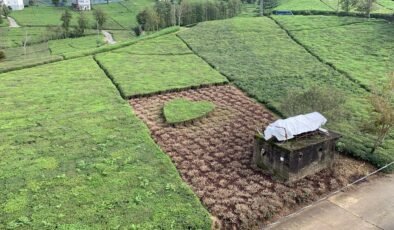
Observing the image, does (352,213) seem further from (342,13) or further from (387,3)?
(387,3)

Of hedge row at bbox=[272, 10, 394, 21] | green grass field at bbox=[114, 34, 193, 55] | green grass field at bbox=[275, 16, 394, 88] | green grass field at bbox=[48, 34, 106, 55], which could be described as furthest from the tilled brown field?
green grass field at bbox=[48, 34, 106, 55]

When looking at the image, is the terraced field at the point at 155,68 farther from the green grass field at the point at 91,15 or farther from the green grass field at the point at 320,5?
the green grass field at the point at 91,15

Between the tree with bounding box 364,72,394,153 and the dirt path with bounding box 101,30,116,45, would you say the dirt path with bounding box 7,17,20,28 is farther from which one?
the tree with bounding box 364,72,394,153

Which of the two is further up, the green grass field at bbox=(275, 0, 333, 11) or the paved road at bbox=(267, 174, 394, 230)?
the green grass field at bbox=(275, 0, 333, 11)

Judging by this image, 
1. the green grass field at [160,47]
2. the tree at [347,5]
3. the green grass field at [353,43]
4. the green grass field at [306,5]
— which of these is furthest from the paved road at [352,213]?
the green grass field at [306,5]

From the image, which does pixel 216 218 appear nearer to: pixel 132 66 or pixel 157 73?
pixel 157 73

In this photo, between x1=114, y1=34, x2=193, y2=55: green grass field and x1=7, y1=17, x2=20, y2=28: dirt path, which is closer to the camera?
x1=114, y1=34, x2=193, y2=55: green grass field
